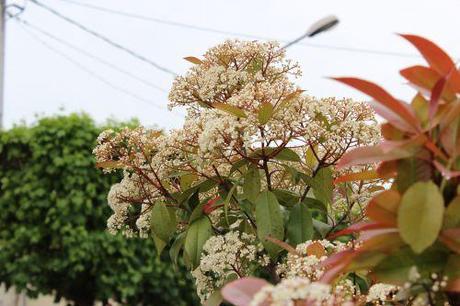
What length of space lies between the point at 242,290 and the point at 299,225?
3.01 ft

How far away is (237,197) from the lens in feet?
6.91

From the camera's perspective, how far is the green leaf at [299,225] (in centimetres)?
200

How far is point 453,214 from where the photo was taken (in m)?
1.14

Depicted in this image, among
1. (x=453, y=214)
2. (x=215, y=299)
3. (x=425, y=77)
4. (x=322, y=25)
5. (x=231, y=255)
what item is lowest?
(x=215, y=299)

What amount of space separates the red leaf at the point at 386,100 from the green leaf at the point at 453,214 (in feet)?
0.46

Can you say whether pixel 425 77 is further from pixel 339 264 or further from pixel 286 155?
pixel 286 155

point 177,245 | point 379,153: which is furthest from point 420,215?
point 177,245

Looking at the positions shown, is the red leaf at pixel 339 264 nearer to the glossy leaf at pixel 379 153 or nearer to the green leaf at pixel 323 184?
the glossy leaf at pixel 379 153

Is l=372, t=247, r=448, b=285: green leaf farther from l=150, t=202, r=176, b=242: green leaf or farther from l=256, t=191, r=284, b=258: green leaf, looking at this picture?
l=150, t=202, r=176, b=242: green leaf

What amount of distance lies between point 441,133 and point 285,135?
759mm

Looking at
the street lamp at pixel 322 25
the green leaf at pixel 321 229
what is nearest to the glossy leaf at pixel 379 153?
the green leaf at pixel 321 229

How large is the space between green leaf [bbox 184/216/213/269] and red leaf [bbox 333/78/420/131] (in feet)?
3.05

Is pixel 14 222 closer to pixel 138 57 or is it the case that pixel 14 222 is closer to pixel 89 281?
pixel 89 281

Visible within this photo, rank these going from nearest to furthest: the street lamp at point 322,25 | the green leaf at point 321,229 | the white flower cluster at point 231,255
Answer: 1. the white flower cluster at point 231,255
2. the green leaf at point 321,229
3. the street lamp at point 322,25
